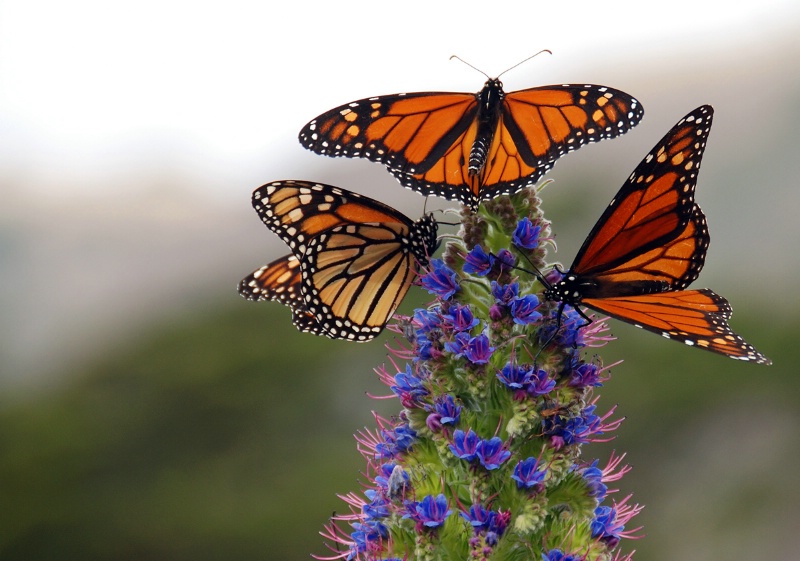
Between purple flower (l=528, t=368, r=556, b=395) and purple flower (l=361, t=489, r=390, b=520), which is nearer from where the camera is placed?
purple flower (l=528, t=368, r=556, b=395)

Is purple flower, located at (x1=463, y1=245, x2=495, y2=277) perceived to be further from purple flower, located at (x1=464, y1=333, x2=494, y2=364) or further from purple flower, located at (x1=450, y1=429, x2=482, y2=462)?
purple flower, located at (x1=450, y1=429, x2=482, y2=462)

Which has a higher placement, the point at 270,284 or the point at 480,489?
the point at 270,284

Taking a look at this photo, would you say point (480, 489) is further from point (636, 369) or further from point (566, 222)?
point (566, 222)

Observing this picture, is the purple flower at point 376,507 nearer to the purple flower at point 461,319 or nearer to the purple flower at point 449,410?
the purple flower at point 449,410

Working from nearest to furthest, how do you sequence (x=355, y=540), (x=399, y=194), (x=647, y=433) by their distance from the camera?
(x=355, y=540) < (x=647, y=433) < (x=399, y=194)

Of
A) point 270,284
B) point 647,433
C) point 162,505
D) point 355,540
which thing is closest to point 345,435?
point 162,505

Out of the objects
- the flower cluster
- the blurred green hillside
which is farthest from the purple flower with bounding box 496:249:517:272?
the blurred green hillside

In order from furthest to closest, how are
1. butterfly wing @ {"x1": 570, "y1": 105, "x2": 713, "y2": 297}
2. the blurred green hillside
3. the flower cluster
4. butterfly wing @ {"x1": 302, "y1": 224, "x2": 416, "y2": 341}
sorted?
the blurred green hillside → butterfly wing @ {"x1": 302, "y1": 224, "x2": 416, "y2": 341} → butterfly wing @ {"x1": 570, "y1": 105, "x2": 713, "y2": 297} → the flower cluster
